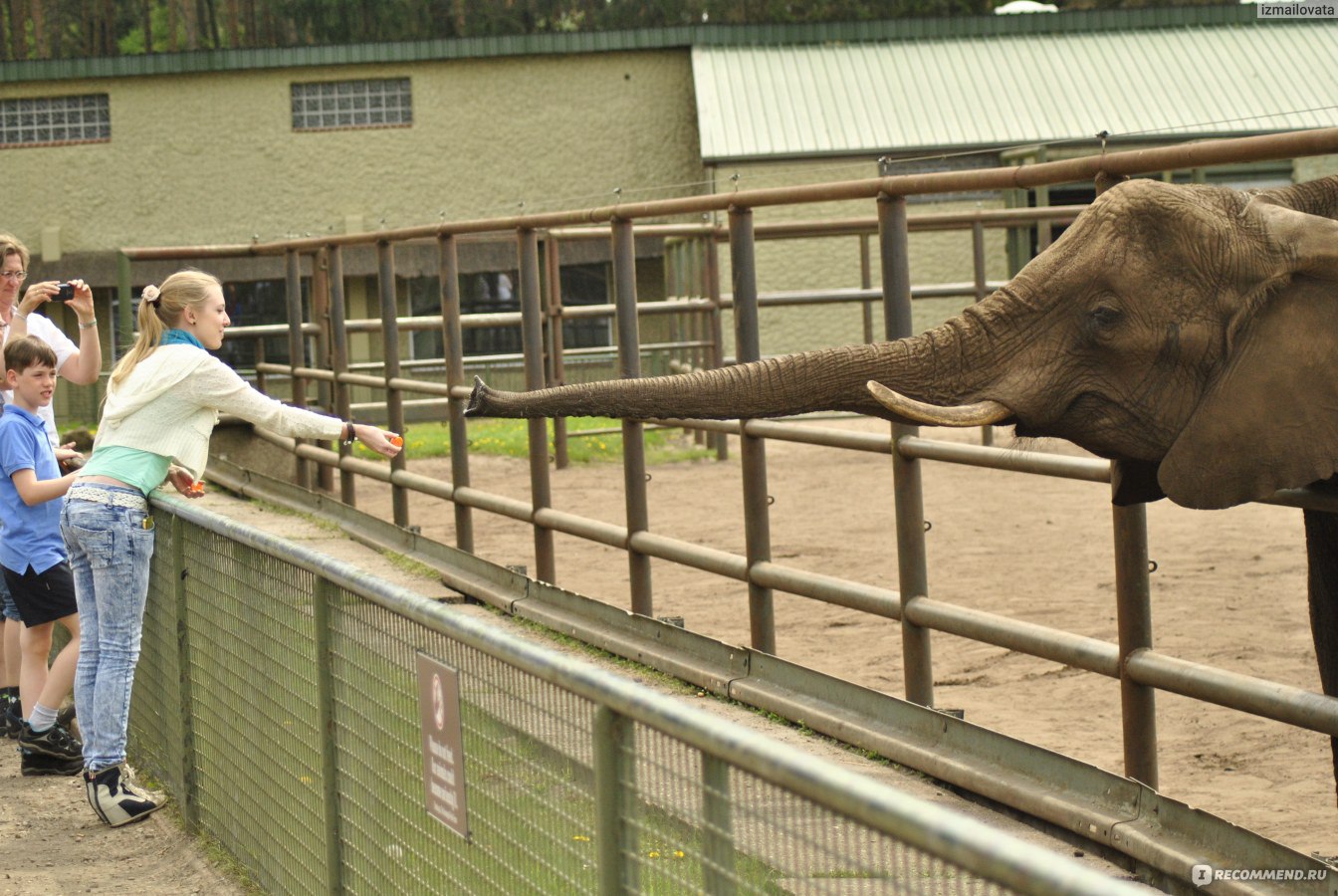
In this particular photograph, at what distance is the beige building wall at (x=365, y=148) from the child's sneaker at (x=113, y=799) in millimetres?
20667

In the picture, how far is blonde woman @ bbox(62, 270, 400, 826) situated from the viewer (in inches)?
217

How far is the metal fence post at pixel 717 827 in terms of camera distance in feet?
7.22

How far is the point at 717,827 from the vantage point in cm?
221

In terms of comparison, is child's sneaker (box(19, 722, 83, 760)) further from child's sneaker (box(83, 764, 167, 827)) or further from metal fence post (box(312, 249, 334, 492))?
metal fence post (box(312, 249, 334, 492))

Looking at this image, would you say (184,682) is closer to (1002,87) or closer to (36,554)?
(36,554)

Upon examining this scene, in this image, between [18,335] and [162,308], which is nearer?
[162,308]

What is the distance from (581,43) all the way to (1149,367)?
73.9 ft

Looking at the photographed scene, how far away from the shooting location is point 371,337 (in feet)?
76.4

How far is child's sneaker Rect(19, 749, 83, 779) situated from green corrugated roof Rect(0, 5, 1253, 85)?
2058cm

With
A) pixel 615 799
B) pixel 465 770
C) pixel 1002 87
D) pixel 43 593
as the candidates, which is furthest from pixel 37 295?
pixel 1002 87

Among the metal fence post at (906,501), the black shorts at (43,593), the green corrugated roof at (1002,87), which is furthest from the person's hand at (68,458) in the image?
the green corrugated roof at (1002,87)

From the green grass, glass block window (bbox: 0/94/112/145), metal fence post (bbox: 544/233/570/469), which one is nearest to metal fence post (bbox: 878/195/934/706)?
metal fence post (bbox: 544/233/570/469)

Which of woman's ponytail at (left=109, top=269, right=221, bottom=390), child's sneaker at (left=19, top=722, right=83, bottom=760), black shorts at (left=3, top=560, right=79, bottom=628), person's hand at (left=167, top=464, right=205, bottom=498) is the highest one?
woman's ponytail at (left=109, top=269, right=221, bottom=390)
